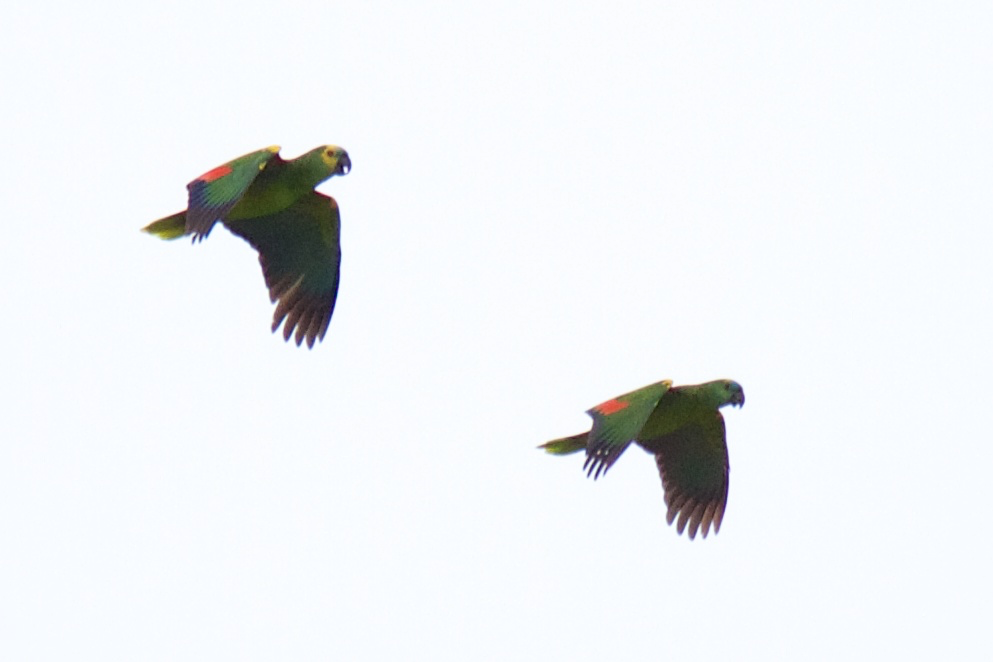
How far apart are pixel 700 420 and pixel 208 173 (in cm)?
493

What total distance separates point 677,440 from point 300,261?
150 inches

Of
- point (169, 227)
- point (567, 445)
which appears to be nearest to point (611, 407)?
point (567, 445)

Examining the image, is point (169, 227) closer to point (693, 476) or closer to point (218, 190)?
point (218, 190)

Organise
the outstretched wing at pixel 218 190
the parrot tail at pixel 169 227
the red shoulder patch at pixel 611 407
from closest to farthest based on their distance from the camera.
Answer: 1. the outstretched wing at pixel 218 190
2. the red shoulder patch at pixel 611 407
3. the parrot tail at pixel 169 227

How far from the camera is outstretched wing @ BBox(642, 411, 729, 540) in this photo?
1684 centimetres

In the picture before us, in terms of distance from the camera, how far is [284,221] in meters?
16.4

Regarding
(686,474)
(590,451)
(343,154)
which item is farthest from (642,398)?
(343,154)

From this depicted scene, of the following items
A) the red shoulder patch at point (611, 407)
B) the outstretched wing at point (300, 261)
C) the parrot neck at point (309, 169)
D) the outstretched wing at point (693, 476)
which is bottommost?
the outstretched wing at point (693, 476)

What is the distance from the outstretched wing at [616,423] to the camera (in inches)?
579

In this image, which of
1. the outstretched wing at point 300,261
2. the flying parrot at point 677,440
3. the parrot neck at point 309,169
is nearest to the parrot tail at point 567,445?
the flying parrot at point 677,440

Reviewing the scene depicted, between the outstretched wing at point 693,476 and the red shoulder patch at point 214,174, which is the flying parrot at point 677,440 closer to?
the outstretched wing at point 693,476

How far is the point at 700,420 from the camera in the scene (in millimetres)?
16516

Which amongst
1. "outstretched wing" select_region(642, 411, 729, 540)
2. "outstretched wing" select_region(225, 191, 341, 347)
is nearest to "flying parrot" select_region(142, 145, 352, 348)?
"outstretched wing" select_region(225, 191, 341, 347)

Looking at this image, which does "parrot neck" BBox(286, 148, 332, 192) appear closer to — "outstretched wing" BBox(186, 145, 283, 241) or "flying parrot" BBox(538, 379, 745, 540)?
"outstretched wing" BBox(186, 145, 283, 241)
